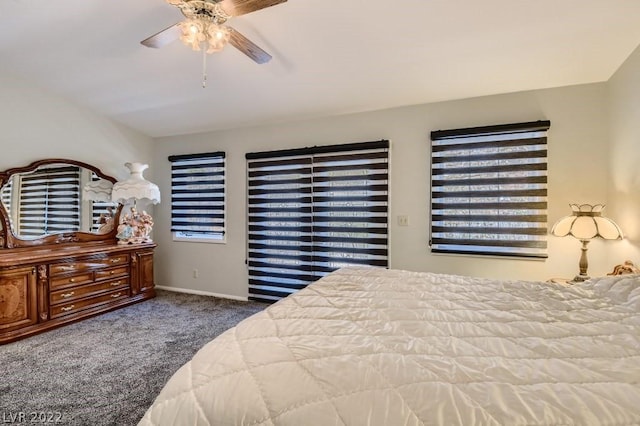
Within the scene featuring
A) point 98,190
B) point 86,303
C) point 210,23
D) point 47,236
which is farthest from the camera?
point 98,190

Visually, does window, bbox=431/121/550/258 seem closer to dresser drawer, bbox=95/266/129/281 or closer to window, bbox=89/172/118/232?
dresser drawer, bbox=95/266/129/281

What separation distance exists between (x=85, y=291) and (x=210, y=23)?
3274 mm

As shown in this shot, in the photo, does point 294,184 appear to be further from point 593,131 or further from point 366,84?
point 593,131

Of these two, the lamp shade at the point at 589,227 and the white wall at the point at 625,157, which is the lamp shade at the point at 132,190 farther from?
the white wall at the point at 625,157

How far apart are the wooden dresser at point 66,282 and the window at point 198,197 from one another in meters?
0.58

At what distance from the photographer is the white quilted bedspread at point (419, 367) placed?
2.58 feet

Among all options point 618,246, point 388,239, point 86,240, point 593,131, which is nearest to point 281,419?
point 388,239

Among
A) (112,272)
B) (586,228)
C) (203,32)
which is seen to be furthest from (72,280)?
(586,228)

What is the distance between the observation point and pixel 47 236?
146 inches

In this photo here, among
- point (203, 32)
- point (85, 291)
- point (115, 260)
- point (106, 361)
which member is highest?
point (203, 32)

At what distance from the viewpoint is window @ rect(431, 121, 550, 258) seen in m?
2.96

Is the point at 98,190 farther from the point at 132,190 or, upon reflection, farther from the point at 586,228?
the point at 586,228

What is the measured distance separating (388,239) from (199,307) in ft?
8.16

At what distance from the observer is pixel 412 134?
3434mm
